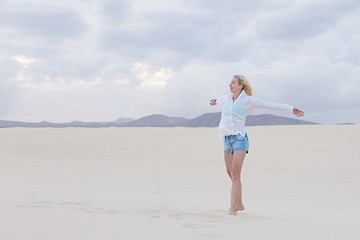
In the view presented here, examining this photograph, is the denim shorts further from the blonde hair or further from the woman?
the blonde hair

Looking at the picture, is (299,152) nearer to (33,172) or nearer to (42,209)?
(33,172)

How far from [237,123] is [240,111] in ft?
0.53

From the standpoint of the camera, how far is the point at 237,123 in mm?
4801

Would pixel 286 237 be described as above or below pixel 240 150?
below

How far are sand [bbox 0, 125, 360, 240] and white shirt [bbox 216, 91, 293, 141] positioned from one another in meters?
1.05

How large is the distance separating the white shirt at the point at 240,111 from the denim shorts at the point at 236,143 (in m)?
0.06

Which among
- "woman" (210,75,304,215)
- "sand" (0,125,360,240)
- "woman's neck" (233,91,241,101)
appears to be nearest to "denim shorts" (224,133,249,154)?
"woman" (210,75,304,215)

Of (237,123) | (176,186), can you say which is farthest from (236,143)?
(176,186)

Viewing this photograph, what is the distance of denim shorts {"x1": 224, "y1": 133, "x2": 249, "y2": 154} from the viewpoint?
15.6 ft

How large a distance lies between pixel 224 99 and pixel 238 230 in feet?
6.65

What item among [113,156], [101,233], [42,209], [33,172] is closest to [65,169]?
[33,172]

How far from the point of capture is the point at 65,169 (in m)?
9.62

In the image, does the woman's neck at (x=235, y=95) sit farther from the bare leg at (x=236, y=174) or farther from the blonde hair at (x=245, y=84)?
the bare leg at (x=236, y=174)

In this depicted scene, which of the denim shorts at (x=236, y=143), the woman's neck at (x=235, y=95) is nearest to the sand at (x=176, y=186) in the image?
the denim shorts at (x=236, y=143)
